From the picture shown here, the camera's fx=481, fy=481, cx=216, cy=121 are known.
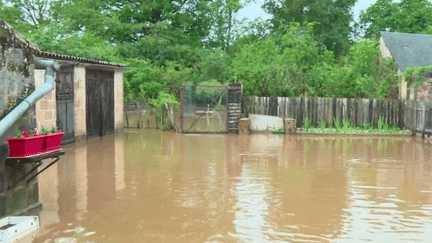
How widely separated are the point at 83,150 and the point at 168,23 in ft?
61.7

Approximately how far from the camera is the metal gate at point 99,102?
17861 millimetres

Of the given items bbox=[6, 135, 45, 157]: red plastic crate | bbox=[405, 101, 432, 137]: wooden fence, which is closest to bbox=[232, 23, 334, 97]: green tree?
bbox=[405, 101, 432, 137]: wooden fence

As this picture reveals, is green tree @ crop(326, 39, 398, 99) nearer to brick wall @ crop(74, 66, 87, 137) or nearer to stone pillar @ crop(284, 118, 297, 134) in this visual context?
stone pillar @ crop(284, 118, 297, 134)

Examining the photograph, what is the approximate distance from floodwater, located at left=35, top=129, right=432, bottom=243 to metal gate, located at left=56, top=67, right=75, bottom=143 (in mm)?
1349

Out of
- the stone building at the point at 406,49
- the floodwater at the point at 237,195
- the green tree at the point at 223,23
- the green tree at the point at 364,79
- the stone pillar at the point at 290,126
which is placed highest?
the green tree at the point at 223,23

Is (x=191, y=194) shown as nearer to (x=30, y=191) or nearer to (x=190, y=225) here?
(x=190, y=225)

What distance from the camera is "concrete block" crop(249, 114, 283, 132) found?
789 inches

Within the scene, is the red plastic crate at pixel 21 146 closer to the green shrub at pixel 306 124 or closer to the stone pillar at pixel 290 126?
the stone pillar at pixel 290 126

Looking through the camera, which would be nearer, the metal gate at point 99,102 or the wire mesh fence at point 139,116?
the metal gate at point 99,102

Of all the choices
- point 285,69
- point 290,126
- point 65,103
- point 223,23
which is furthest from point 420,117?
point 223,23

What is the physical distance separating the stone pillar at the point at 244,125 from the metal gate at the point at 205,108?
26.6 inches

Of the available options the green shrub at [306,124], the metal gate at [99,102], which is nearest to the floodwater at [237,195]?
the metal gate at [99,102]

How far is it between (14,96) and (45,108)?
25.9 ft

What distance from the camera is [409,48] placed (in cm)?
2933
